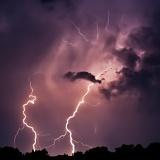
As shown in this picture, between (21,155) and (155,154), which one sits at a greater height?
(21,155)

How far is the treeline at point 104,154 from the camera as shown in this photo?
25016 millimetres

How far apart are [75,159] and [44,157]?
2.20 m

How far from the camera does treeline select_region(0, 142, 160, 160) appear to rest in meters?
25.0

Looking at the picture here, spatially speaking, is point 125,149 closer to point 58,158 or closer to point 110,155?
point 110,155

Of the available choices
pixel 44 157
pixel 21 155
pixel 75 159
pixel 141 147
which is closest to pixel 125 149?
pixel 141 147

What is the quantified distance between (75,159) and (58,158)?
1229 millimetres

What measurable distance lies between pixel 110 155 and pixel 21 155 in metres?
6.43

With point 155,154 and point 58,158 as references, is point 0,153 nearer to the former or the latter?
point 58,158

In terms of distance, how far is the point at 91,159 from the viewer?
85.6ft

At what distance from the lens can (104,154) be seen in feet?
85.8

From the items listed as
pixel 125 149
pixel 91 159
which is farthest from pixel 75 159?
pixel 125 149

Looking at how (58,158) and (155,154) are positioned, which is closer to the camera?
(155,154)

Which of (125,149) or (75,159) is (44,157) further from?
(125,149)

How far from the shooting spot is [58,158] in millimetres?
26875
